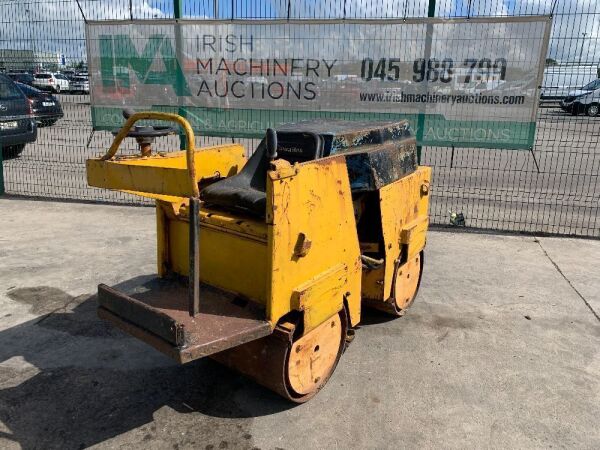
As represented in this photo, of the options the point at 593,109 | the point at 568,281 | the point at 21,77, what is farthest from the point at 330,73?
the point at 21,77

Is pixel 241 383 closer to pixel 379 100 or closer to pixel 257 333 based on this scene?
pixel 257 333

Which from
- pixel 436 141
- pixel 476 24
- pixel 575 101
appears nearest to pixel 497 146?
pixel 436 141

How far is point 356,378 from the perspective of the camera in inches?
137

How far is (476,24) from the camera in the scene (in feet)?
20.5

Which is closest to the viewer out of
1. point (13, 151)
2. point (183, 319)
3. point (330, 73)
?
point (183, 319)

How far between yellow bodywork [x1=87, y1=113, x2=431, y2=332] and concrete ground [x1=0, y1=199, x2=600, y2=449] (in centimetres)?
60

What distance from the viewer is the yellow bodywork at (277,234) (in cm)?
266

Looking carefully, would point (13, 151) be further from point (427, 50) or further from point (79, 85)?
point (427, 50)

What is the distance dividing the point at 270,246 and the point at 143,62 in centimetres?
558

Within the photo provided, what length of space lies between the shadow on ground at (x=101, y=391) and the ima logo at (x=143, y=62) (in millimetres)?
4236

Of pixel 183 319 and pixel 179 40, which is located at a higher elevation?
pixel 179 40

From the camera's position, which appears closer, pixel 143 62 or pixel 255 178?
pixel 255 178

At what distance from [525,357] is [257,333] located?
2.23 m

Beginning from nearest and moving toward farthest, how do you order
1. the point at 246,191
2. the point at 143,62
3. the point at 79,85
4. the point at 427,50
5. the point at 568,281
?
the point at 246,191
the point at 568,281
the point at 427,50
the point at 143,62
the point at 79,85
